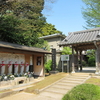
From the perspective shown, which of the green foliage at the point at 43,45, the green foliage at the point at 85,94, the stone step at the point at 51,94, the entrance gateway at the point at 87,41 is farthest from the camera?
the green foliage at the point at 43,45

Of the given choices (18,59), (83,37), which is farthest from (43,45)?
(18,59)

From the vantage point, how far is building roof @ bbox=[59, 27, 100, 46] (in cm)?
1036

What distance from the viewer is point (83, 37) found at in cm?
1167

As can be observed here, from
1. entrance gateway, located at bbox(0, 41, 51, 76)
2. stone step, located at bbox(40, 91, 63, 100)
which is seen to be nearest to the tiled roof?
entrance gateway, located at bbox(0, 41, 51, 76)

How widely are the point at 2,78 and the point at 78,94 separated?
6.23 meters

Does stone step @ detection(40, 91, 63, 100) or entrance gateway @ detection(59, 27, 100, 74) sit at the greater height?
entrance gateway @ detection(59, 27, 100, 74)

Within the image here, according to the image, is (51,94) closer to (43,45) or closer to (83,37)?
(83,37)

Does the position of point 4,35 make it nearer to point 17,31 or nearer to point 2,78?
point 17,31

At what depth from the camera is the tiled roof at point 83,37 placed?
410 inches

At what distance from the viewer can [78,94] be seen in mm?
3955

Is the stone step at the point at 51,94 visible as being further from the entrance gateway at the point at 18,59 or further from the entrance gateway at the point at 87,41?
the entrance gateway at the point at 87,41

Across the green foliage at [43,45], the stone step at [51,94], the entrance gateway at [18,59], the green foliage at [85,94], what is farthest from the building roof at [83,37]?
the green foliage at [85,94]

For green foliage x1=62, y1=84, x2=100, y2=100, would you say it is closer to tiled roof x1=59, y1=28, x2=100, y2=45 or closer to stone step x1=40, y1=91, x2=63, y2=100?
stone step x1=40, y1=91, x2=63, y2=100

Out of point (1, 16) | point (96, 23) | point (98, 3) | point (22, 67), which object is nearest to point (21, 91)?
point (22, 67)
